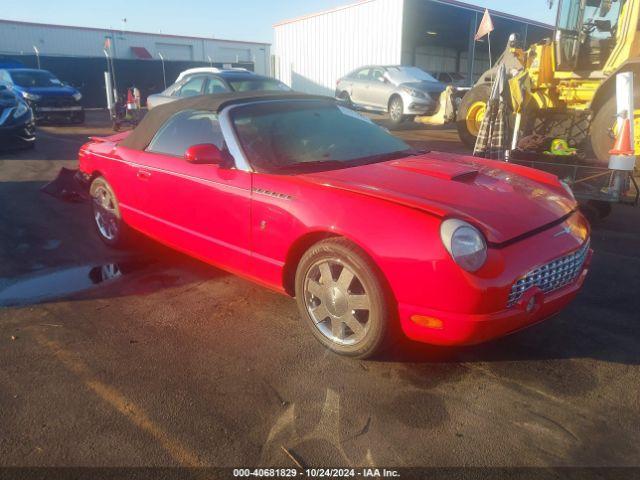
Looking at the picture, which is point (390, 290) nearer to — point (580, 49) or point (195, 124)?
point (195, 124)

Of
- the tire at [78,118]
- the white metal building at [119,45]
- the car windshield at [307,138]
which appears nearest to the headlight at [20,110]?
the tire at [78,118]

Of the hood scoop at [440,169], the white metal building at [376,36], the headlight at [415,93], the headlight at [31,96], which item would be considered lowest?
the hood scoop at [440,169]

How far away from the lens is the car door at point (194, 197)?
338cm

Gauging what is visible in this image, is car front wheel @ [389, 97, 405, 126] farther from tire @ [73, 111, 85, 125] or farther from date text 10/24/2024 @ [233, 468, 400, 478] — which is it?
date text 10/24/2024 @ [233, 468, 400, 478]

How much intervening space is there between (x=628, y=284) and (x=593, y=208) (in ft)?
5.83

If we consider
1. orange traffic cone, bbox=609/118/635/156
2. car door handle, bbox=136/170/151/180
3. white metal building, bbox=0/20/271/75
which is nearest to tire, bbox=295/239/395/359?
car door handle, bbox=136/170/151/180

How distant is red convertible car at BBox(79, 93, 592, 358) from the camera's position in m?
2.49

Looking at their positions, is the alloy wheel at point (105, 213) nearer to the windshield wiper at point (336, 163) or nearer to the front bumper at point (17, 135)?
the windshield wiper at point (336, 163)

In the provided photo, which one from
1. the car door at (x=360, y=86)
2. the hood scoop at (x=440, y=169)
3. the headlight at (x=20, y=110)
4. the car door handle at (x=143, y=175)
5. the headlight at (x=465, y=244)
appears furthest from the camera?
the car door at (x=360, y=86)

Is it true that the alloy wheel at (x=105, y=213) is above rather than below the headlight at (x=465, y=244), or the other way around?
below

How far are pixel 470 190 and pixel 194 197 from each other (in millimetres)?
1929

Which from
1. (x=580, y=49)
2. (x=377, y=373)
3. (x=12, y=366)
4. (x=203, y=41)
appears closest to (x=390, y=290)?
(x=377, y=373)

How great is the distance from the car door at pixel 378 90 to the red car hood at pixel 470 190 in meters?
12.7

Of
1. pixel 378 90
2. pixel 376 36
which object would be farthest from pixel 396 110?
pixel 376 36
